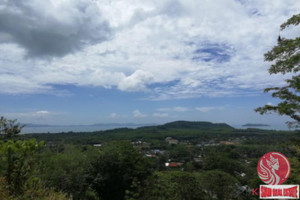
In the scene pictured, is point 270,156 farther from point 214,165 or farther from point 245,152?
point 245,152

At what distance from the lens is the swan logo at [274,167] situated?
10.6ft

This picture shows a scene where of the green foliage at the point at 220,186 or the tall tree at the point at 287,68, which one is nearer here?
the tall tree at the point at 287,68

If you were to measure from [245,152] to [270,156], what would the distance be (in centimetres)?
5006

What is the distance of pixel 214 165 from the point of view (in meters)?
23.1

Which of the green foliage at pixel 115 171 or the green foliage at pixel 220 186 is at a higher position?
the green foliage at pixel 115 171

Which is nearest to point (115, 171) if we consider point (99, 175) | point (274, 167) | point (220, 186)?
point (99, 175)

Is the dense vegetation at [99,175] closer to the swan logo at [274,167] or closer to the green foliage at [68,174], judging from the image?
the green foliage at [68,174]

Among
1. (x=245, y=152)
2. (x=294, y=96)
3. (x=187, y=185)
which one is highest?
(x=294, y=96)


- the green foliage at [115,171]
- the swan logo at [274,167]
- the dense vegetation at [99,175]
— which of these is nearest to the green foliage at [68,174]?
the dense vegetation at [99,175]

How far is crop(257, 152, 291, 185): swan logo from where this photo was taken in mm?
3240

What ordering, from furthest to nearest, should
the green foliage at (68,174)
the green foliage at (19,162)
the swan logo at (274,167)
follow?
the green foliage at (68,174), the swan logo at (274,167), the green foliage at (19,162)

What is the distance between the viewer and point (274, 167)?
129 inches

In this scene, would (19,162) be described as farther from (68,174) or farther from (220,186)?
(220,186)

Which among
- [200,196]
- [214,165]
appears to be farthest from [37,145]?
[214,165]
